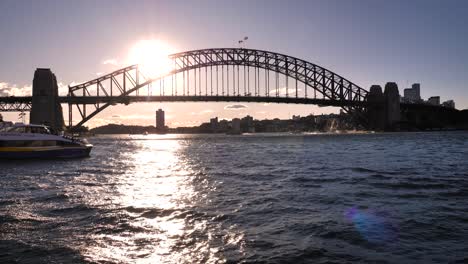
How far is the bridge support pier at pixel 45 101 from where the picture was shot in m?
94.1

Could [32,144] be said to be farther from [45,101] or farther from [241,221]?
[45,101]

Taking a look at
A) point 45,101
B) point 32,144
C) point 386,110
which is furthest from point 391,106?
point 32,144

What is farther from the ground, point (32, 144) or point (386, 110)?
point (386, 110)

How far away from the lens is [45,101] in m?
95.2

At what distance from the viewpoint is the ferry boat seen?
35750 mm

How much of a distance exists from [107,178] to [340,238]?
1566 centimetres

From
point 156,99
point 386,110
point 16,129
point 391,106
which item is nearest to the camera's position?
point 16,129

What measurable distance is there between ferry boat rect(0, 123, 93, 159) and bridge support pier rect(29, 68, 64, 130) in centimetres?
5935

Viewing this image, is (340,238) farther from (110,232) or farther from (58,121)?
(58,121)

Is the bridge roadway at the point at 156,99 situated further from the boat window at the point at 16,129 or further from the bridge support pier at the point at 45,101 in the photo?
the boat window at the point at 16,129

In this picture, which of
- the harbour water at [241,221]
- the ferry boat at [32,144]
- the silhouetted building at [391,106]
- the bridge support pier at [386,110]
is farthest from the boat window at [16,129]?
the silhouetted building at [391,106]


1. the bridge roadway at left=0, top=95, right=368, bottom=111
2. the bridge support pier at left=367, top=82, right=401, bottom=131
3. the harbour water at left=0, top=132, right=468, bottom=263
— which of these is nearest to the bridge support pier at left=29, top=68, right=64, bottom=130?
the bridge roadway at left=0, top=95, right=368, bottom=111

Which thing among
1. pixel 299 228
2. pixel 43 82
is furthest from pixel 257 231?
pixel 43 82

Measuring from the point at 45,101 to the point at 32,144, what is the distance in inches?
2539
